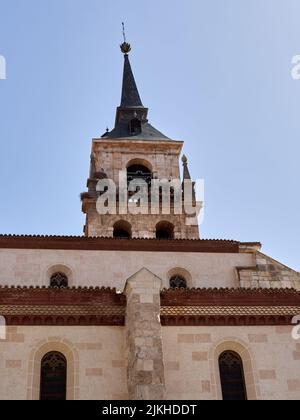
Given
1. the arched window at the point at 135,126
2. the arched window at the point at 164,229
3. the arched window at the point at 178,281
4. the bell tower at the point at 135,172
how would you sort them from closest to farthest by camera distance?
the arched window at the point at 178,281
the bell tower at the point at 135,172
the arched window at the point at 164,229
the arched window at the point at 135,126

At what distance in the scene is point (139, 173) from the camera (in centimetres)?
2848

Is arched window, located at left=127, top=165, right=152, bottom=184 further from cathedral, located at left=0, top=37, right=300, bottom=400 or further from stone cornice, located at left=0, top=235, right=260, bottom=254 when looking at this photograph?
cathedral, located at left=0, top=37, right=300, bottom=400

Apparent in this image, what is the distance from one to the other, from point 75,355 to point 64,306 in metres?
1.27

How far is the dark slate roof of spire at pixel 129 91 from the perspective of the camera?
3559 cm

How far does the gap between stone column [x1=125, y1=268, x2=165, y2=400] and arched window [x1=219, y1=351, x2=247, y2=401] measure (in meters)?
1.96

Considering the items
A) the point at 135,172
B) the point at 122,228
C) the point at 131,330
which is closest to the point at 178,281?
the point at 131,330

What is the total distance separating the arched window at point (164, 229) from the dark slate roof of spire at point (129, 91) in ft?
37.5

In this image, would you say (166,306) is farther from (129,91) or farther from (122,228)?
(129,91)

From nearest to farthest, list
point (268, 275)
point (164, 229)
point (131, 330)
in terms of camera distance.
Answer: point (131, 330), point (268, 275), point (164, 229)

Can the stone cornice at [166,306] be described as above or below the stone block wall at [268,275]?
below

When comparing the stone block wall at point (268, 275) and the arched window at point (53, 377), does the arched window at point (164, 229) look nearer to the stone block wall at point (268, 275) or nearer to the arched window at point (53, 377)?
the stone block wall at point (268, 275)

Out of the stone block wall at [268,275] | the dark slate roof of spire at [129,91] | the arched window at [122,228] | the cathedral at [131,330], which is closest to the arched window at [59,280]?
the cathedral at [131,330]

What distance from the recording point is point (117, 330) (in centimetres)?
1573

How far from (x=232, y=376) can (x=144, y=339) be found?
8.40 feet
